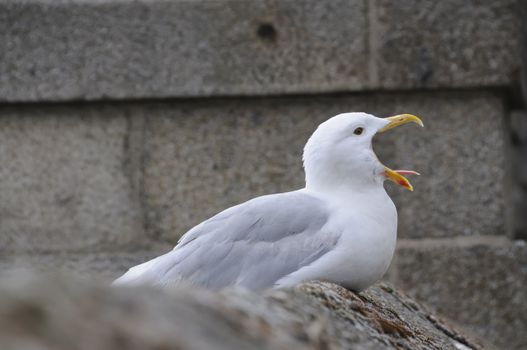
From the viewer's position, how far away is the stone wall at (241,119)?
5.11 metres

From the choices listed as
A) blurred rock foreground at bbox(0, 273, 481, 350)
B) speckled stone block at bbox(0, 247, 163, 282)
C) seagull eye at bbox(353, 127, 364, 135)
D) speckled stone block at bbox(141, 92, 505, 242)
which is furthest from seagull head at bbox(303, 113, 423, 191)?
speckled stone block at bbox(0, 247, 163, 282)

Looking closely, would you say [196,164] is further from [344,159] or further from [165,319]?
[165,319]

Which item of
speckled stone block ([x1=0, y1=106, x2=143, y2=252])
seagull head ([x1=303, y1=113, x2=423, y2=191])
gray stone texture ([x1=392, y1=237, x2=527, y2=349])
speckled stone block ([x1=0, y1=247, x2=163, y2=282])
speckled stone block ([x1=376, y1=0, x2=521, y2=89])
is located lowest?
gray stone texture ([x1=392, y1=237, x2=527, y2=349])

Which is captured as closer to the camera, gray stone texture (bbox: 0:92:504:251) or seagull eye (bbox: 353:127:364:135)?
seagull eye (bbox: 353:127:364:135)

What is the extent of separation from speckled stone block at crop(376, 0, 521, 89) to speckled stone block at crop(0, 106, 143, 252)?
123 centimetres

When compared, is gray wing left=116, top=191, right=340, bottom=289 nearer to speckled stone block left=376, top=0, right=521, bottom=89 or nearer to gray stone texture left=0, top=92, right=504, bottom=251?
gray stone texture left=0, top=92, right=504, bottom=251

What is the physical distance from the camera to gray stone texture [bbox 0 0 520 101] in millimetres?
5102

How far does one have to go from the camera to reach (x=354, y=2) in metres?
5.11

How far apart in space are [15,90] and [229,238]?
2.01 meters

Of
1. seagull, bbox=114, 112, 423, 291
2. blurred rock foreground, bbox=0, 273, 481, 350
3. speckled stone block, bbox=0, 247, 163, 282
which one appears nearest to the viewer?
blurred rock foreground, bbox=0, 273, 481, 350

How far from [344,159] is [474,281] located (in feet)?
5.25

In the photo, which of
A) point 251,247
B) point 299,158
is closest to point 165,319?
point 251,247

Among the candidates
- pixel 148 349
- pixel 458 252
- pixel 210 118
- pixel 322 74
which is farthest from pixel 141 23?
pixel 148 349

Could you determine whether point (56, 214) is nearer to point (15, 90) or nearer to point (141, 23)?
point (15, 90)
